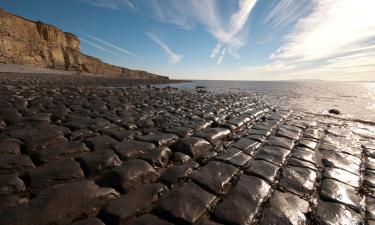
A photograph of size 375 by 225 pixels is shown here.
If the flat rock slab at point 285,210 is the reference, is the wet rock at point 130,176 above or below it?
above

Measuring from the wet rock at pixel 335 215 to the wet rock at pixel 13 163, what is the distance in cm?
322

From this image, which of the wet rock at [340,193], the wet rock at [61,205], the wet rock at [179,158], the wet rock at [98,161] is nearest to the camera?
the wet rock at [61,205]

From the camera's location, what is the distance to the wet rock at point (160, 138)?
3660 millimetres

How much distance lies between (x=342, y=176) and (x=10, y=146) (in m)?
4.67

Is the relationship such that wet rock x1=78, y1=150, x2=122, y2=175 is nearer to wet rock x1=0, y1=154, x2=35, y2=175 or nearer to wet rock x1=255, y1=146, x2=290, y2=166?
wet rock x1=0, y1=154, x2=35, y2=175

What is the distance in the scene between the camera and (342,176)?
2.97m

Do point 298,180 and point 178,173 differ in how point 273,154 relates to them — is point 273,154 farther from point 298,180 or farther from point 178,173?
point 178,173

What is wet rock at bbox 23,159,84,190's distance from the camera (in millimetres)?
2172

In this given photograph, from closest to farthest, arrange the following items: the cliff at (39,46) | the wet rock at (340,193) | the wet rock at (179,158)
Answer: the wet rock at (340,193) < the wet rock at (179,158) < the cliff at (39,46)

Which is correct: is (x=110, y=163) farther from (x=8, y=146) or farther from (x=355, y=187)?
(x=355, y=187)

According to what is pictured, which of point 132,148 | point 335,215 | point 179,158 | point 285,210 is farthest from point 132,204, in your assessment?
point 335,215

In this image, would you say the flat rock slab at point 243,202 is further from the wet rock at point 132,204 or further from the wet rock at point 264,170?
the wet rock at point 132,204

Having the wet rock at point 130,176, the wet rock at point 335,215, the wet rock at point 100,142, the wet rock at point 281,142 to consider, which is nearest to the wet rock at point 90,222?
the wet rock at point 130,176

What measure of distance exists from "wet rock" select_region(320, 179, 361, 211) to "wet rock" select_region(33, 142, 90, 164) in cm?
321
